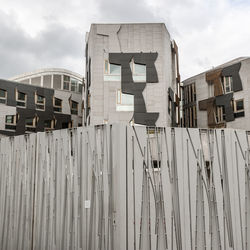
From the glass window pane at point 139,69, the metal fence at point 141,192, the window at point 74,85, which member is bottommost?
the metal fence at point 141,192

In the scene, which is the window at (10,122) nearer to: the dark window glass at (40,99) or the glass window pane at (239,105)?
the dark window glass at (40,99)

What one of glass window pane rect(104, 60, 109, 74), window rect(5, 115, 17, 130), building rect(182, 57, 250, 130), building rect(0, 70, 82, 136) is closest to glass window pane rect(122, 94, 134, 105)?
glass window pane rect(104, 60, 109, 74)

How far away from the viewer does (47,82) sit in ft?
147

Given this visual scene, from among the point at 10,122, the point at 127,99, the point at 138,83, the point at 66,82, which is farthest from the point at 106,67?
the point at 66,82

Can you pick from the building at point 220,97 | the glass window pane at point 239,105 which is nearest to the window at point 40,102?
the building at point 220,97

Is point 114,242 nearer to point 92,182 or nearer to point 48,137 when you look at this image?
point 92,182

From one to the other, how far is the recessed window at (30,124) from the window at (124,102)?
14.2 m

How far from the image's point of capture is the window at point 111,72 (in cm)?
2927

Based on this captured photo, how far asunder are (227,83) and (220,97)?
5.54 feet

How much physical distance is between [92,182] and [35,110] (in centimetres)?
2882

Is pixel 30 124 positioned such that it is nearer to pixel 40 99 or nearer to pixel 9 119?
pixel 9 119

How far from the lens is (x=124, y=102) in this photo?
95.4 feet

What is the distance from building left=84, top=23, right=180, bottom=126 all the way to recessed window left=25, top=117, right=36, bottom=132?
11.2m

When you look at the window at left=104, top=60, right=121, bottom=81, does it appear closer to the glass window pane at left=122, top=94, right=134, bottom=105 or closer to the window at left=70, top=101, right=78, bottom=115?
the glass window pane at left=122, top=94, right=134, bottom=105
